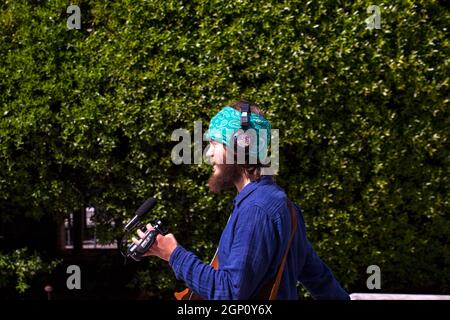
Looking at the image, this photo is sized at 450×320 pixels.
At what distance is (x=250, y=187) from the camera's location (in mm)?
2752

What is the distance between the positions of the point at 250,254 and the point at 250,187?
34 centimetres

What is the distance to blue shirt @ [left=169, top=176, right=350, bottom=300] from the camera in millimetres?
2512

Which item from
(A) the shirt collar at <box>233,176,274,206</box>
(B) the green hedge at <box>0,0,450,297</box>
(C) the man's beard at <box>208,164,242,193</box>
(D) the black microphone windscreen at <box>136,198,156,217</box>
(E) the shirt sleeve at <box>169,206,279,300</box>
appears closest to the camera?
(E) the shirt sleeve at <box>169,206,279,300</box>

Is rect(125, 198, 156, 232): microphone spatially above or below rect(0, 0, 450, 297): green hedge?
below

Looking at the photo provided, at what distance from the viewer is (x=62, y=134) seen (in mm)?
6430

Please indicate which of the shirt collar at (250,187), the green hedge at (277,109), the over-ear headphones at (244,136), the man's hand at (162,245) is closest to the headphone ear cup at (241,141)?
the over-ear headphones at (244,136)

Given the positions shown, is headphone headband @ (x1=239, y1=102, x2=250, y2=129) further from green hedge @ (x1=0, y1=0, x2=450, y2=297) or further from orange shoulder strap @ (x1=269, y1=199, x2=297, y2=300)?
green hedge @ (x1=0, y1=0, x2=450, y2=297)

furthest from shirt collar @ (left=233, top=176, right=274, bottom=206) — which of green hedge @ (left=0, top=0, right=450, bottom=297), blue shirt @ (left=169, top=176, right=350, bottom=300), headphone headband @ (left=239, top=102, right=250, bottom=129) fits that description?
green hedge @ (left=0, top=0, right=450, bottom=297)

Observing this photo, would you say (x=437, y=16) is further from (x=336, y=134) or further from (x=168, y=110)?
(x=168, y=110)

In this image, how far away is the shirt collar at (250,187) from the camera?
2717 mm

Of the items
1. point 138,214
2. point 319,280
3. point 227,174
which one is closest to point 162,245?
point 138,214

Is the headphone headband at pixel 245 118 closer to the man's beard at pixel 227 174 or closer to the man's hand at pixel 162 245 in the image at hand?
the man's beard at pixel 227 174

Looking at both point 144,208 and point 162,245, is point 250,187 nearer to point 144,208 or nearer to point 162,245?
point 162,245

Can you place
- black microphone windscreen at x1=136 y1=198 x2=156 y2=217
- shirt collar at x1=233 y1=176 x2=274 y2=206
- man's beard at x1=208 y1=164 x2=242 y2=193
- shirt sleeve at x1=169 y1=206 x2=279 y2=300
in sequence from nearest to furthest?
shirt sleeve at x1=169 y1=206 x2=279 y2=300
shirt collar at x1=233 y1=176 x2=274 y2=206
man's beard at x1=208 y1=164 x2=242 y2=193
black microphone windscreen at x1=136 y1=198 x2=156 y2=217
